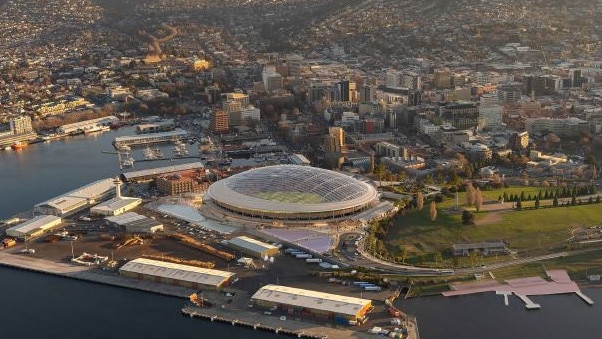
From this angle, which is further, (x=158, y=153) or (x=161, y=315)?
(x=158, y=153)

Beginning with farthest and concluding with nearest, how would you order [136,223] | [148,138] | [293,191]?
[148,138]
[293,191]
[136,223]

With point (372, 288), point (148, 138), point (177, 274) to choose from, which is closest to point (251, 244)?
point (177, 274)

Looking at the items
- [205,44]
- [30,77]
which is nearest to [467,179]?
[30,77]

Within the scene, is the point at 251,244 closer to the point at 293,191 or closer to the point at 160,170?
the point at 293,191

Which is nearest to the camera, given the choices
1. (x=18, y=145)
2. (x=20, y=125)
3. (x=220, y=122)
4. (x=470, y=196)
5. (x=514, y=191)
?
(x=470, y=196)

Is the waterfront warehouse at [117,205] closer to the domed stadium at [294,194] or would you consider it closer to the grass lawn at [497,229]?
the domed stadium at [294,194]

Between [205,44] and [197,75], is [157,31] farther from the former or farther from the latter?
[197,75]

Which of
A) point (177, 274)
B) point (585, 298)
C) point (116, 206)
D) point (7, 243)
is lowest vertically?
point (585, 298)
